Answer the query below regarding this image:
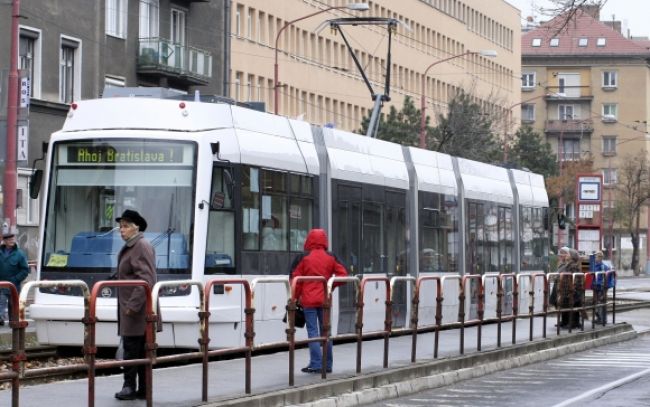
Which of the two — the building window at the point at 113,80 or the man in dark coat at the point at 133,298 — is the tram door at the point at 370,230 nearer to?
the man in dark coat at the point at 133,298

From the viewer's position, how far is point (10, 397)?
43.1 ft

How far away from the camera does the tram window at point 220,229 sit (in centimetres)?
2064

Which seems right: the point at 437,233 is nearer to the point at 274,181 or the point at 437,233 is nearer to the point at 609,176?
the point at 274,181

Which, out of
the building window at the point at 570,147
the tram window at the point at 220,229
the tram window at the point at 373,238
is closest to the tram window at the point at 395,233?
the tram window at the point at 373,238

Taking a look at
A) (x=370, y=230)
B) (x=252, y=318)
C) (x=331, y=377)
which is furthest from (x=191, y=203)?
(x=370, y=230)

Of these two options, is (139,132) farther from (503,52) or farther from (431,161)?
(503,52)

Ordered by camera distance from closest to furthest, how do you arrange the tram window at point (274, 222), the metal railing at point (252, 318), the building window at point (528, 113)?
the metal railing at point (252, 318)
the tram window at point (274, 222)
the building window at point (528, 113)

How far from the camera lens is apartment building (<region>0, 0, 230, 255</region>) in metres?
47.7

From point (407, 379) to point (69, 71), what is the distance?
33.1 meters

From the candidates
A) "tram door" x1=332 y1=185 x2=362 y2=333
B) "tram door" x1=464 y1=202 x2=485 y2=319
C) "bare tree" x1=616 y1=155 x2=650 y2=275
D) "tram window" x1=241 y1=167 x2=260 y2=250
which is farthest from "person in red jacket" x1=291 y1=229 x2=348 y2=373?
"bare tree" x1=616 y1=155 x2=650 y2=275

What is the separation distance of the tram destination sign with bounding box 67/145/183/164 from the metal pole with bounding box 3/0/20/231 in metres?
11.6

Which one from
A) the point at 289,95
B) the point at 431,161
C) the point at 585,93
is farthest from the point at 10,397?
the point at 585,93

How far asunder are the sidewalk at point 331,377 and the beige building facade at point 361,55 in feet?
104

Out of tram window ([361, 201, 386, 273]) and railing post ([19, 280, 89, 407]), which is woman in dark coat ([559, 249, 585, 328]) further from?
railing post ([19, 280, 89, 407])
